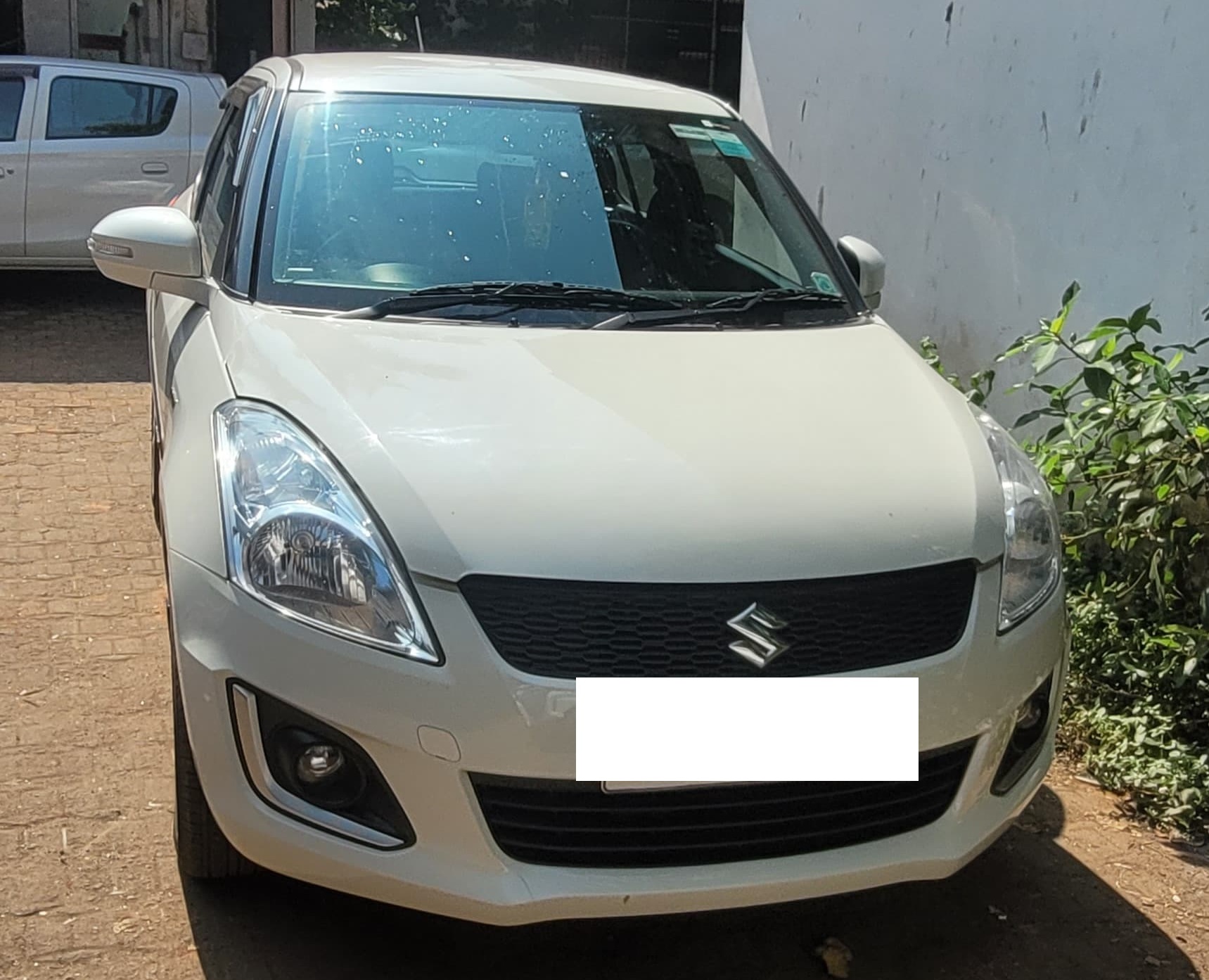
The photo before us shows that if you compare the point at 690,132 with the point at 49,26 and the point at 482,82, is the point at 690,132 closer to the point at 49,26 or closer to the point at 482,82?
the point at 482,82

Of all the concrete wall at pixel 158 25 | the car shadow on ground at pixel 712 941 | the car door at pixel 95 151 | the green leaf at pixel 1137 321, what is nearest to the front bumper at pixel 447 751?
the car shadow on ground at pixel 712 941

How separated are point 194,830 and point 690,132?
2.44 metres

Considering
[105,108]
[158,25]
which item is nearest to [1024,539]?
[105,108]

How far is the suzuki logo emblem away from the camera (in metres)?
2.34

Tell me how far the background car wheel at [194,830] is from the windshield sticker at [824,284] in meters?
1.91

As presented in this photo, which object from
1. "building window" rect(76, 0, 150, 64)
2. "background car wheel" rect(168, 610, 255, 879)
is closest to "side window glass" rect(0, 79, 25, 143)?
"building window" rect(76, 0, 150, 64)

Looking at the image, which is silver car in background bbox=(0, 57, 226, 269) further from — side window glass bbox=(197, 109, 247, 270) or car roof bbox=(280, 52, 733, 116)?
car roof bbox=(280, 52, 733, 116)

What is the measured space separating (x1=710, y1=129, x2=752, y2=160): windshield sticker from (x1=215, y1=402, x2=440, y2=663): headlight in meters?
1.98

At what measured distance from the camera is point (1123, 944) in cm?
295

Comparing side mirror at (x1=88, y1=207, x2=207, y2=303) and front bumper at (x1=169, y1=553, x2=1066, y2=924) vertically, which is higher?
side mirror at (x1=88, y1=207, x2=207, y2=303)

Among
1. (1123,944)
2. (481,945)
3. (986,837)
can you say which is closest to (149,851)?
(481,945)

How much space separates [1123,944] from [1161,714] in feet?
3.14

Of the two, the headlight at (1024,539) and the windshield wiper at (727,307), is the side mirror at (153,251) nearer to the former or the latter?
the windshield wiper at (727,307)

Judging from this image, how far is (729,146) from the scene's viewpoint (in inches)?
159
